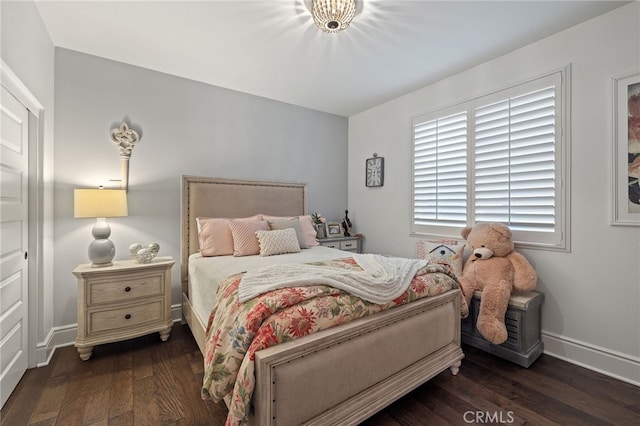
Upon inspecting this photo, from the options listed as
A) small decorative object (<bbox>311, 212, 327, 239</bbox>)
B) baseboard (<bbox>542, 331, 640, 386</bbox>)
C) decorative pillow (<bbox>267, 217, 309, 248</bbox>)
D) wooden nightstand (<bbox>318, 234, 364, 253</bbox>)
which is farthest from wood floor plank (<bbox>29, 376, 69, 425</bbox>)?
baseboard (<bbox>542, 331, 640, 386</bbox>)

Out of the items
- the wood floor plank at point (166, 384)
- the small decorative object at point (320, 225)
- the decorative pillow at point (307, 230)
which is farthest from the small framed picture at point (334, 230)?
the wood floor plank at point (166, 384)

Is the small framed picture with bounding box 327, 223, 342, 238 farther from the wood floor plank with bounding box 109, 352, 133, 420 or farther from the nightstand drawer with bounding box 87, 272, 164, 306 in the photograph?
the wood floor plank with bounding box 109, 352, 133, 420

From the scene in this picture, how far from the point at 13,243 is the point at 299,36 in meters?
2.56

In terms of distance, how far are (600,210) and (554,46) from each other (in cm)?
140

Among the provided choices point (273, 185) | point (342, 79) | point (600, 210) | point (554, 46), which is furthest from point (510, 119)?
point (273, 185)

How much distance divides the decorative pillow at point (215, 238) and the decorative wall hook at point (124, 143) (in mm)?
840

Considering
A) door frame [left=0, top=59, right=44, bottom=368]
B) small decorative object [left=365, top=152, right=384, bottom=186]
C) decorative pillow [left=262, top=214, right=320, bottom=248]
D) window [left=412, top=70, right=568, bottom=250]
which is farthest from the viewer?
small decorative object [left=365, top=152, right=384, bottom=186]

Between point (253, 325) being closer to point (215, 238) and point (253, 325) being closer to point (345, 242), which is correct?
point (215, 238)

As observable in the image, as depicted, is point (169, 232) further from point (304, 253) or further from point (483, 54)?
point (483, 54)

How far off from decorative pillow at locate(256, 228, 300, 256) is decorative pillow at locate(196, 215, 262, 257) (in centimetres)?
32

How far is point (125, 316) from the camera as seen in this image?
239 cm

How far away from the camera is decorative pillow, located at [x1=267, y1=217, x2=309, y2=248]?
3117mm

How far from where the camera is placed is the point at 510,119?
8.48ft

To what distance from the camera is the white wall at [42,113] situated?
175cm
